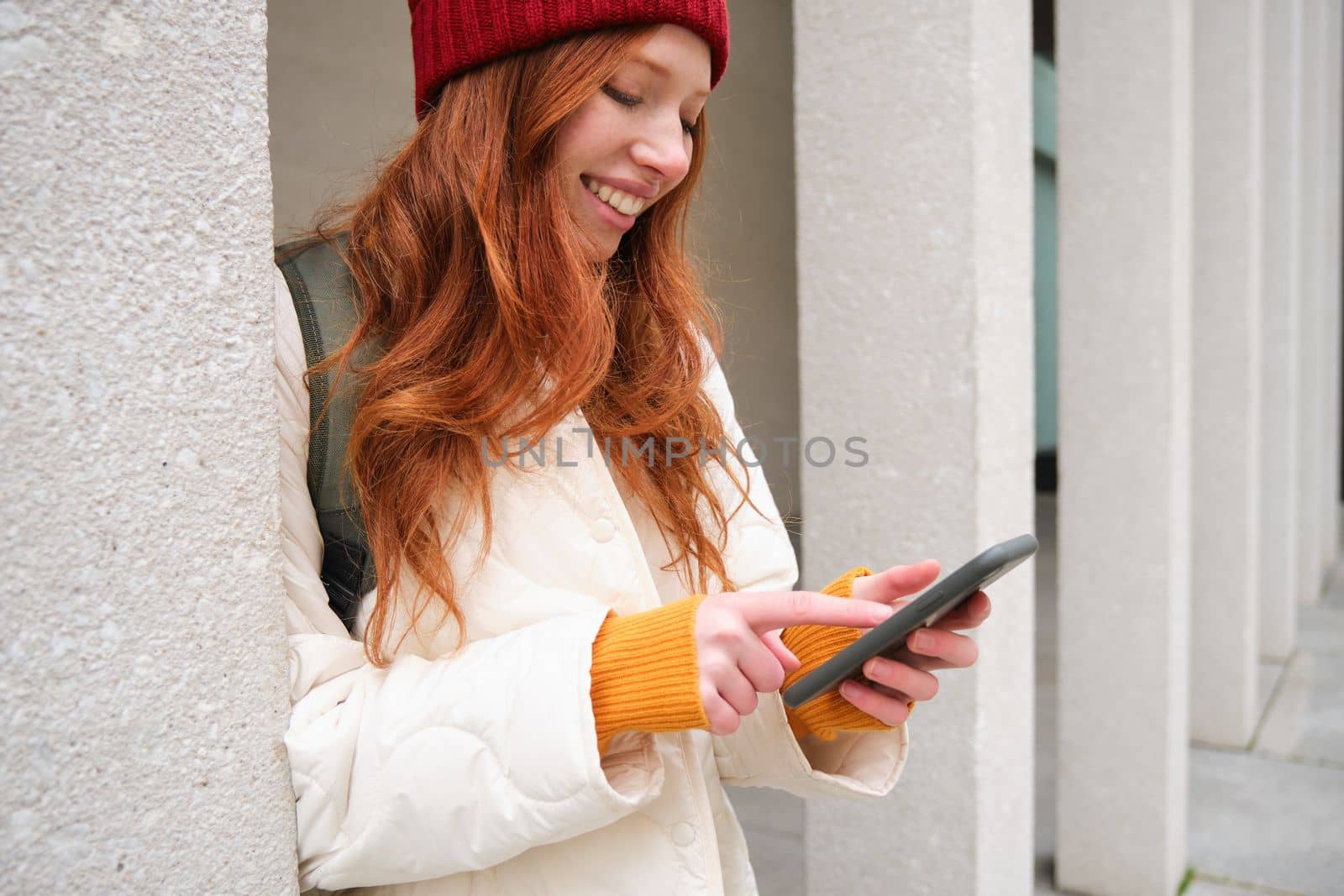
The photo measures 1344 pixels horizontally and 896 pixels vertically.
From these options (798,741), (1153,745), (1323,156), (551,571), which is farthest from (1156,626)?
(1323,156)

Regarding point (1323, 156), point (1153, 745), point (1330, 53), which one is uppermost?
point (1330, 53)

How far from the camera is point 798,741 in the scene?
136cm

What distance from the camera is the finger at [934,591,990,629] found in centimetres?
106

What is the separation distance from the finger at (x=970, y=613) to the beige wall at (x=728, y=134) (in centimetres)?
275

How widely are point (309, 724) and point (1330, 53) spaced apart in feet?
31.7

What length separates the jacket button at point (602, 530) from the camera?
3.73 ft

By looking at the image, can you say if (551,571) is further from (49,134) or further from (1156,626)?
(1156,626)

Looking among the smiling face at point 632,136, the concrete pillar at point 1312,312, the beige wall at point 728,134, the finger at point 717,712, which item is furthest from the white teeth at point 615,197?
the concrete pillar at point 1312,312

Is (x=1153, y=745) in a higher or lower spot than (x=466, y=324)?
lower

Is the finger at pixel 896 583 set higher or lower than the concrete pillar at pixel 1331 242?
lower

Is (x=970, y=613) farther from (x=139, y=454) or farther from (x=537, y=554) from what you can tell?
(x=139, y=454)

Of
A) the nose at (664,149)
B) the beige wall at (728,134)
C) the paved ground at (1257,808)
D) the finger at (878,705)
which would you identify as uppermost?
the beige wall at (728,134)

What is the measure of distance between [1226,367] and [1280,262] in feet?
5.34

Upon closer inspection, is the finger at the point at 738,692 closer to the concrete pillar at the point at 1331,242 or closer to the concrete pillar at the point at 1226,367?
the concrete pillar at the point at 1226,367
